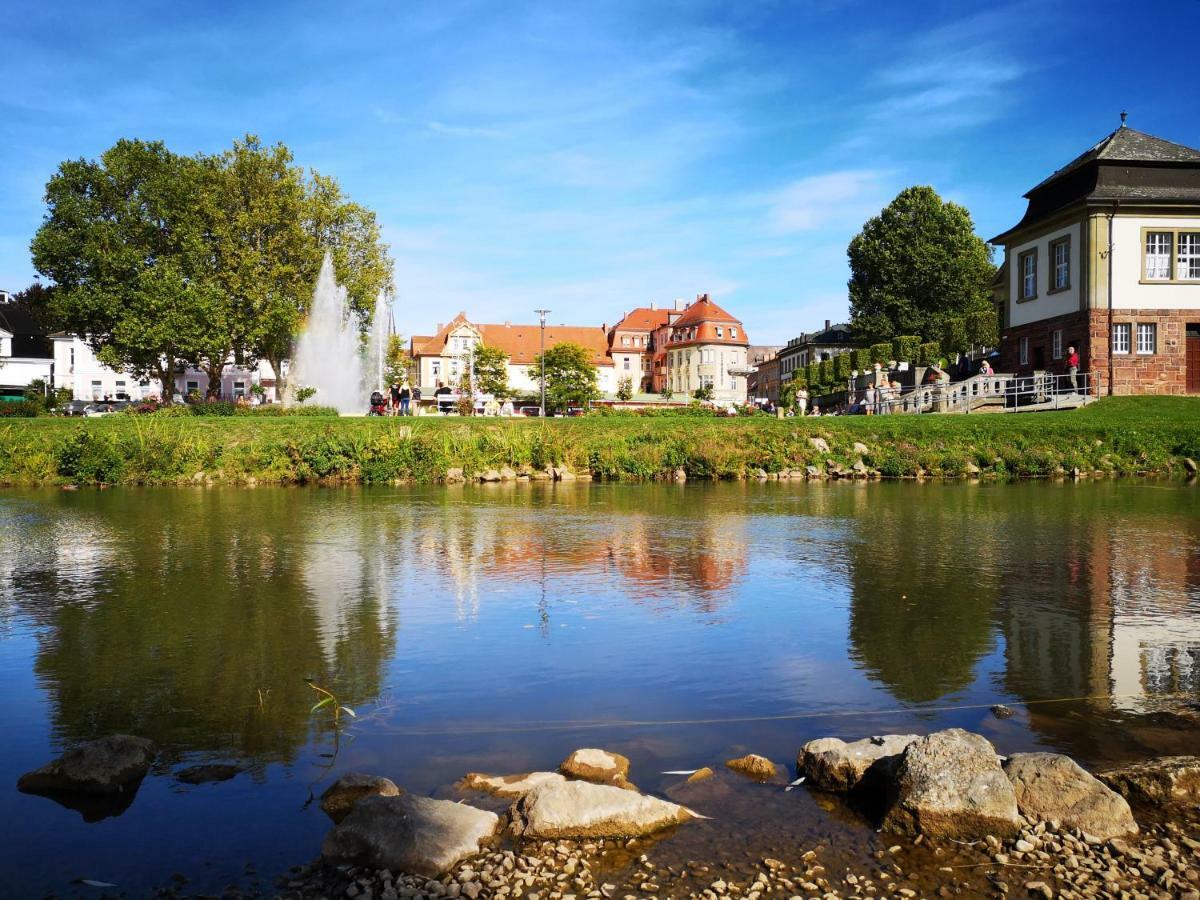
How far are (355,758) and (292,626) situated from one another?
3.48m

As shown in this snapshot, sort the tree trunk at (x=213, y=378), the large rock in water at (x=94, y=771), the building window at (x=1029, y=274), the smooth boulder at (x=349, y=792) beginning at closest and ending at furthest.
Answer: the smooth boulder at (x=349, y=792)
the large rock in water at (x=94, y=771)
the building window at (x=1029, y=274)
the tree trunk at (x=213, y=378)

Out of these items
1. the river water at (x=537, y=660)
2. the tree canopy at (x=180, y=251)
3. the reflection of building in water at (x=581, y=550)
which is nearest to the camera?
the river water at (x=537, y=660)

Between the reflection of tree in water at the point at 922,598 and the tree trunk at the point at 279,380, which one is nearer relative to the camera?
the reflection of tree in water at the point at 922,598

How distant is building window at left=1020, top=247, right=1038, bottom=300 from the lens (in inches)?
1645

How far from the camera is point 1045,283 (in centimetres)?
4088

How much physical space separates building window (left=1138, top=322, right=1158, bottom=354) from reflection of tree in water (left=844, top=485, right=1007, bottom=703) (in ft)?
84.0

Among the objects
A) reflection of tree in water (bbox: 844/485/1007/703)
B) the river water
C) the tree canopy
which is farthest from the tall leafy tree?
reflection of tree in water (bbox: 844/485/1007/703)

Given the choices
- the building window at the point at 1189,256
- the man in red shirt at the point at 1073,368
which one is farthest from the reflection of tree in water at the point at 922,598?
the building window at the point at 1189,256

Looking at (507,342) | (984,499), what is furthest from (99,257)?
(507,342)

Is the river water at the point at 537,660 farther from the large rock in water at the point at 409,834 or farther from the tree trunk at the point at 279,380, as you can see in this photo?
the tree trunk at the point at 279,380

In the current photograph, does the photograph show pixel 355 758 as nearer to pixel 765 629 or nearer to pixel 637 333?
pixel 765 629

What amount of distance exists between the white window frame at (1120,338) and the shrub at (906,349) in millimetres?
31461

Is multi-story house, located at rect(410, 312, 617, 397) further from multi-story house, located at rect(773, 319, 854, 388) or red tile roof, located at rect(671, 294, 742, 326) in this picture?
multi-story house, located at rect(773, 319, 854, 388)

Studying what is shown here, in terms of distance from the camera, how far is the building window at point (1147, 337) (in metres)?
37.6
